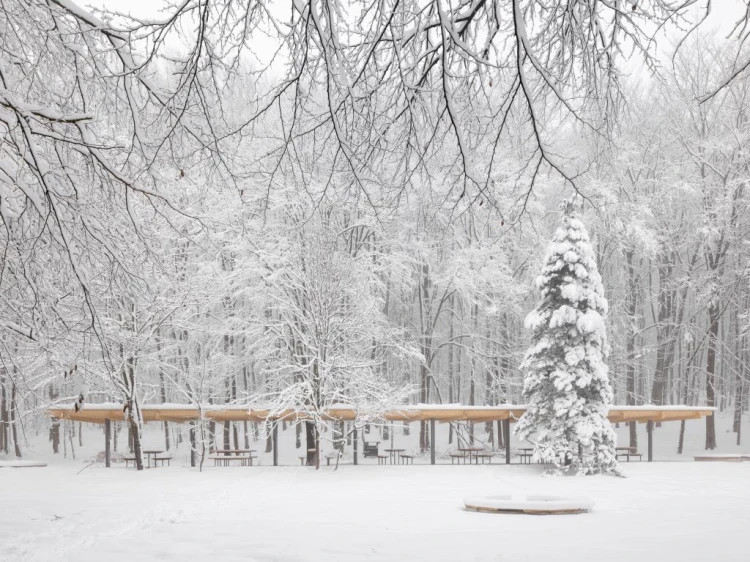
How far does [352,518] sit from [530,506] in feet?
10.2

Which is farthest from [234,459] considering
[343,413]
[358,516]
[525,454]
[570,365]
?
[358,516]

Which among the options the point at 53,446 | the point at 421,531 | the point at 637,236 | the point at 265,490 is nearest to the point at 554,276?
the point at 637,236

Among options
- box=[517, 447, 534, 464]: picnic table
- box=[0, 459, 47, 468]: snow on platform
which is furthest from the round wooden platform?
box=[0, 459, 47, 468]: snow on platform

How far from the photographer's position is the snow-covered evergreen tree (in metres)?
20.0

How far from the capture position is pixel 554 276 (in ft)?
69.1

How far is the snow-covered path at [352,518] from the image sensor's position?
362 inches

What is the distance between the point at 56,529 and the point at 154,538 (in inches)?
60.8

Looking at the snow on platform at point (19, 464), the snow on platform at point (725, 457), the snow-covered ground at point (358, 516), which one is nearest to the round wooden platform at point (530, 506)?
the snow-covered ground at point (358, 516)

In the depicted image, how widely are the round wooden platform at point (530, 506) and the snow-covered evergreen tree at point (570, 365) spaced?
679cm

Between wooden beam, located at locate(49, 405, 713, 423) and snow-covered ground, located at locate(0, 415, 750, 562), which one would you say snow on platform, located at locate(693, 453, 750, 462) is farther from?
wooden beam, located at locate(49, 405, 713, 423)

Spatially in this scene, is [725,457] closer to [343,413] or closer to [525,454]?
[525,454]

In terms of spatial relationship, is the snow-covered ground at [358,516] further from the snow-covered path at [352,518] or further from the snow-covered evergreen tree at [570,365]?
the snow-covered evergreen tree at [570,365]

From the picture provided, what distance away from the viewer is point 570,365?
20.3 m

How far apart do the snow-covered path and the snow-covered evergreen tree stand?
3.63ft
